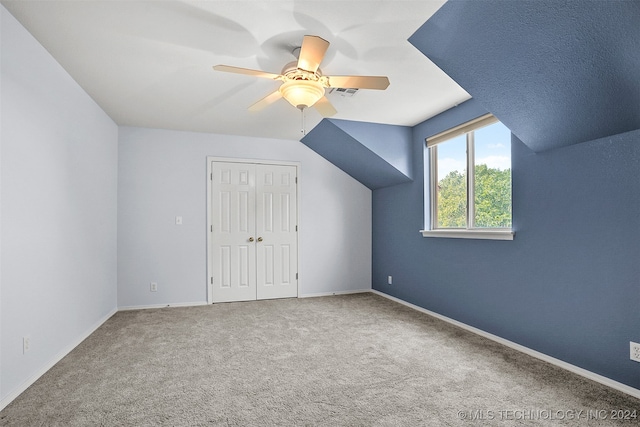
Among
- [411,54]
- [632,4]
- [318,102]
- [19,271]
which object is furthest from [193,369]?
→ [632,4]

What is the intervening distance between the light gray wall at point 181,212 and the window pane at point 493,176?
238 cm

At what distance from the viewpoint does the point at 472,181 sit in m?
3.54

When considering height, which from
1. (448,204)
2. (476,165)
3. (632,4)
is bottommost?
(448,204)

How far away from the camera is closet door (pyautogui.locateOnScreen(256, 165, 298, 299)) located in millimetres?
5004

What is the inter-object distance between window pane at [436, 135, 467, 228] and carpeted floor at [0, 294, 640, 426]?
46.0 inches

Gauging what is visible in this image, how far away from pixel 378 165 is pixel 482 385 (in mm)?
2912

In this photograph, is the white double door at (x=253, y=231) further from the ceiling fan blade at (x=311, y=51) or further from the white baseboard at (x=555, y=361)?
the ceiling fan blade at (x=311, y=51)

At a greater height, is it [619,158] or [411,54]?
[411,54]

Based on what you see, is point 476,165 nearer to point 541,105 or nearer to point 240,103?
point 541,105

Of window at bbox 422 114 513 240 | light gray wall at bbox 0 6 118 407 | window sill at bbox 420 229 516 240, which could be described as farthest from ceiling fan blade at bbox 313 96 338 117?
light gray wall at bbox 0 6 118 407

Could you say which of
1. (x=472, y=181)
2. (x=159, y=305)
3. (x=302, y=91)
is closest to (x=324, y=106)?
(x=302, y=91)

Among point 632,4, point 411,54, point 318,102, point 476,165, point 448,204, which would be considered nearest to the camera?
point 632,4

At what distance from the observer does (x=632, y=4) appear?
1.57 metres

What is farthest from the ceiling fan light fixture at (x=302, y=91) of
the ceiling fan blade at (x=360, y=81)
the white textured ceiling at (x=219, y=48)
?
the white textured ceiling at (x=219, y=48)
